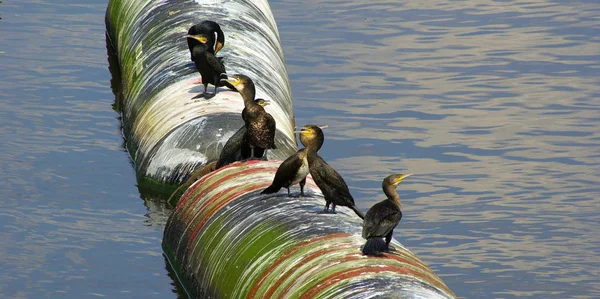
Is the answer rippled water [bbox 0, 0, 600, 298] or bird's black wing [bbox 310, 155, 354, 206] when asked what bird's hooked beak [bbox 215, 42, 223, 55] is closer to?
rippled water [bbox 0, 0, 600, 298]

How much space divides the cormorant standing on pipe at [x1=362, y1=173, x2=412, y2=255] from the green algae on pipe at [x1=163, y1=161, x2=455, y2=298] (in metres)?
0.10

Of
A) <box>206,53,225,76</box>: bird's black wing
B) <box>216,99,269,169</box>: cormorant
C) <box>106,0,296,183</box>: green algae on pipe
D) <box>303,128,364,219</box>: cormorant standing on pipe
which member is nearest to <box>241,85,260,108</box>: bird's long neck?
<box>216,99,269,169</box>: cormorant

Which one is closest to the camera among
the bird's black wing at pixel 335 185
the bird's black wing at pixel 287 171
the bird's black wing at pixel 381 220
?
the bird's black wing at pixel 381 220

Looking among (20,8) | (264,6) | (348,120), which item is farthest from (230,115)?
(20,8)

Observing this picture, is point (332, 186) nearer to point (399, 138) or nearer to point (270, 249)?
point (270, 249)

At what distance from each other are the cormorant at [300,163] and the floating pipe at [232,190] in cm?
20

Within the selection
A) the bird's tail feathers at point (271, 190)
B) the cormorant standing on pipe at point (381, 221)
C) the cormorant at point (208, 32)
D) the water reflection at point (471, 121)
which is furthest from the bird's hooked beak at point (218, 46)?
the cormorant standing on pipe at point (381, 221)

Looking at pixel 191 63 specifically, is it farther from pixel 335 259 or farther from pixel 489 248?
pixel 335 259

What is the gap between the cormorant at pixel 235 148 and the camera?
13.2 metres

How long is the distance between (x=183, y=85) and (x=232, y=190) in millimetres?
4094

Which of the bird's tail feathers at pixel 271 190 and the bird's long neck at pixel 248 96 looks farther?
the bird's long neck at pixel 248 96

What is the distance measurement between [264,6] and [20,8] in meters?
9.39

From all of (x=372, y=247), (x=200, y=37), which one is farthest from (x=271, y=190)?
(x=200, y=37)

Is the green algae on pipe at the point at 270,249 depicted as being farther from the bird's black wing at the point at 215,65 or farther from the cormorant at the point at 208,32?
the cormorant at the point at 208,32
